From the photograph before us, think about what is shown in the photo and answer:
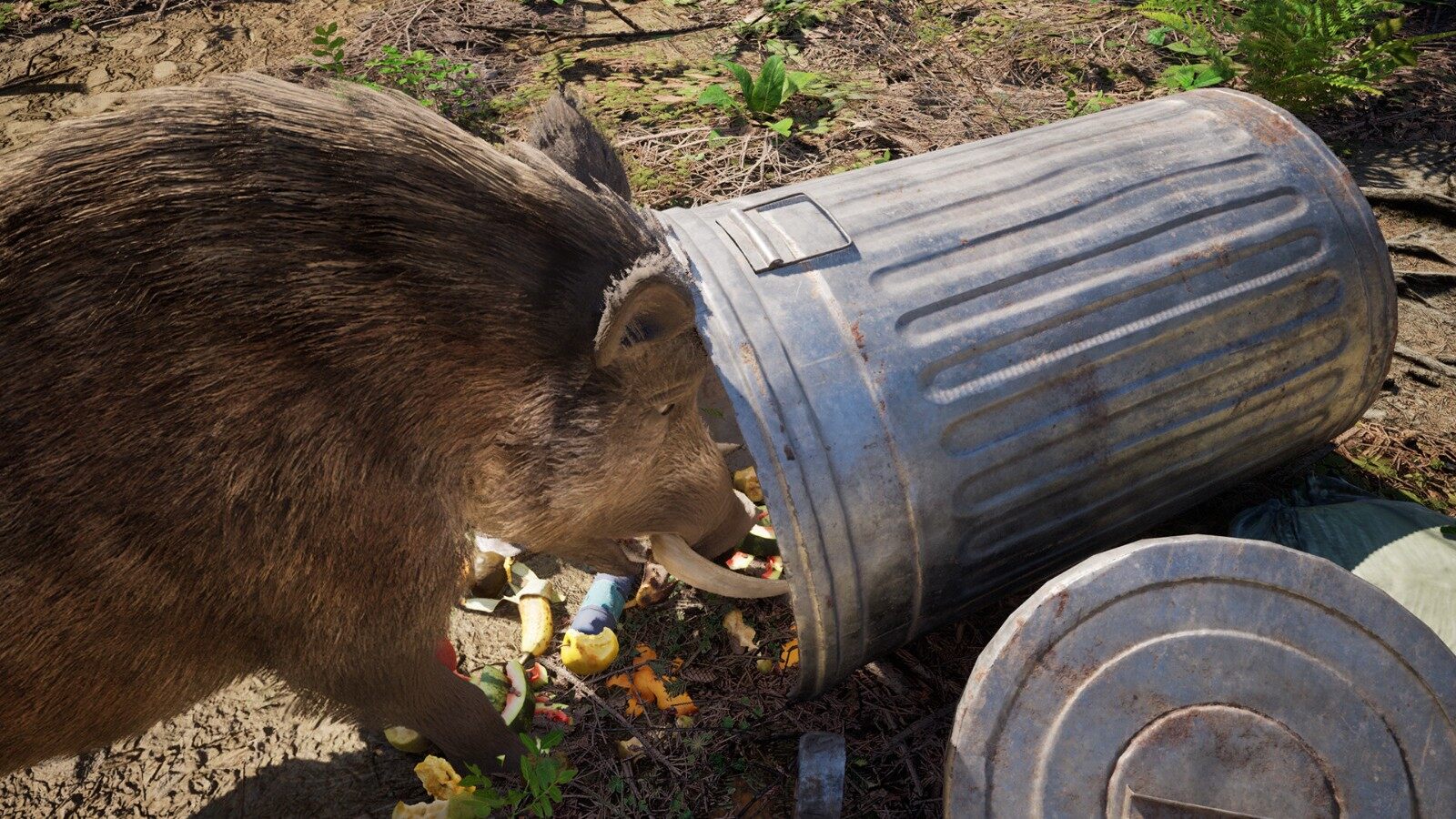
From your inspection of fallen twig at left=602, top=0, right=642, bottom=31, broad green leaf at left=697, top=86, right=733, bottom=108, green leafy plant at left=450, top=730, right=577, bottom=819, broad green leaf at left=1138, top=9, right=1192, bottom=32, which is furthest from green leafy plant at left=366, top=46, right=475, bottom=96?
green leafy plant at left=450, top=730, right=577, bottom=819

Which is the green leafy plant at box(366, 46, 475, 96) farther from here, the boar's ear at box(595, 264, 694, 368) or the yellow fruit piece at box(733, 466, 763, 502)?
the boar's ear at box(595, 264, 694, 368)

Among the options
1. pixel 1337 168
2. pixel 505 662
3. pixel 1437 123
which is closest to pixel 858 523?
pixel 505 662

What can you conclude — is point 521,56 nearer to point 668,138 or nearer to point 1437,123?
point 668,138

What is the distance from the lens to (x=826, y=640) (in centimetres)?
223

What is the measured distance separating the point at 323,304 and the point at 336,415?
0.24 metres

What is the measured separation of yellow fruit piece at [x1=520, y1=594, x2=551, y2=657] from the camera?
3.05 meters

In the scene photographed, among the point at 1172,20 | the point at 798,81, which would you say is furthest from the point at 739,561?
the point at 1172,20

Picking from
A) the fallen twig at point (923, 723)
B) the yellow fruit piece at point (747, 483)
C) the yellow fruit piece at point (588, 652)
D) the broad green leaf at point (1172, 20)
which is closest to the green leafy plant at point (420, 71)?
the yellow fruit piece at point (747, 483)

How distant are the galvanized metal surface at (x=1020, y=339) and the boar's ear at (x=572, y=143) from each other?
0.25 m

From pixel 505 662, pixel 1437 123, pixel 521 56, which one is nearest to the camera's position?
pixel 505 662

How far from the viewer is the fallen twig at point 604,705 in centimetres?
270

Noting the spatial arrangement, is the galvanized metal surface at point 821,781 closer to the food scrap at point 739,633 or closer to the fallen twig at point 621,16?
the food scrap at point 739,633

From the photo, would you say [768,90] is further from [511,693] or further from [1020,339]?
[511,693]

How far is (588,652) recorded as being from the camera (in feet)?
9.62
